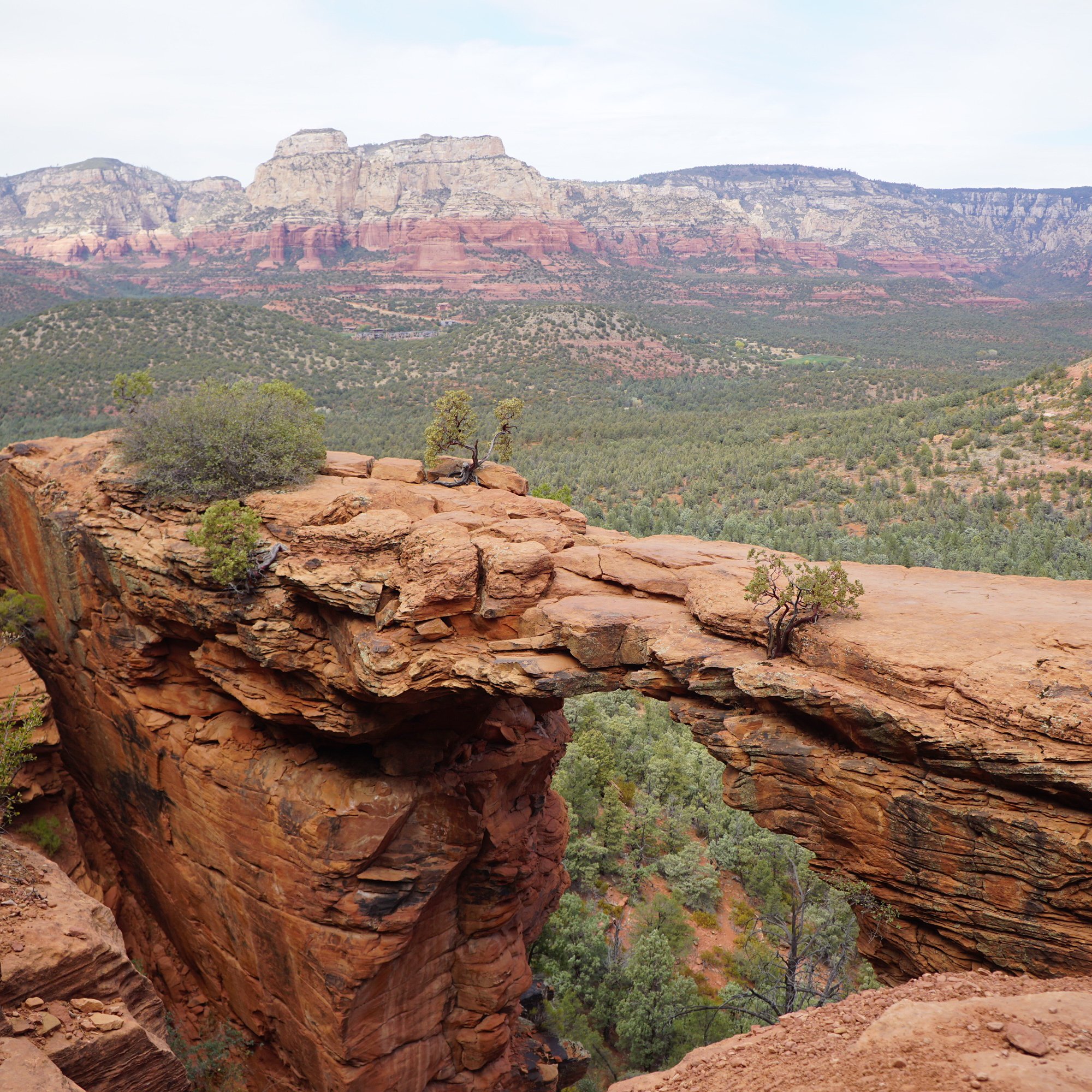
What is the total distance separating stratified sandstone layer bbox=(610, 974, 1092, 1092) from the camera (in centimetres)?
525

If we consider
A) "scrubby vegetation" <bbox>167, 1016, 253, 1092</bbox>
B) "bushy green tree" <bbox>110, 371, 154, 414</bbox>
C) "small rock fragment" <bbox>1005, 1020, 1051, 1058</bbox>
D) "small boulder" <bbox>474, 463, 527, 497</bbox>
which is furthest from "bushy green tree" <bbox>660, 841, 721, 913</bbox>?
"bushy green tree" <bbox>110, 371, 154, 414</bbox>

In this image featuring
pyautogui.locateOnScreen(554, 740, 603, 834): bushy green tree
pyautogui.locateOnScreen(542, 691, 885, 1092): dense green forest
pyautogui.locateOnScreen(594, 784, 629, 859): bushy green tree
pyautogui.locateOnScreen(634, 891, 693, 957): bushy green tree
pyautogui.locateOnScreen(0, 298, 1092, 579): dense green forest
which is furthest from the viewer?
pyautogui.locateOnScreen(0, 298, 1092, 579): dense green forest

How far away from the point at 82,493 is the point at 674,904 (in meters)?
19.1

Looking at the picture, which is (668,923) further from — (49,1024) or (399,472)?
(49,1024)

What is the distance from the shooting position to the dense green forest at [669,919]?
17.7 m

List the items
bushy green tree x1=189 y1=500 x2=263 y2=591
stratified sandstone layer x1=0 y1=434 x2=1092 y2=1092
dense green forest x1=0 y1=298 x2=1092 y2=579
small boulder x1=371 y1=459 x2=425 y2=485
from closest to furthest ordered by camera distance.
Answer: stratified sandstone layer x1=0 y1=434 x2=1092 y2=1092 → bushy green tree x1=189 y1=500 x2=263 y2=591 → small boulder x1=371 y1=459 x2=425 y2=485 → dense green forest x1=0 y1=298 x2=1092 y2=579

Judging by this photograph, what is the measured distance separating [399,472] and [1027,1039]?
13.0 meters

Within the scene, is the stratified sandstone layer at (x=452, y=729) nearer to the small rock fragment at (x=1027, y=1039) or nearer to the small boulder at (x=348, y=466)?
the small boulder at (x=348, y=466)

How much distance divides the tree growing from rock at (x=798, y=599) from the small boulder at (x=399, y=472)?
797 centimetres

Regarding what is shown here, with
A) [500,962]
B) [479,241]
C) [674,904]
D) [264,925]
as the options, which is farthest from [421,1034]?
[479,241]

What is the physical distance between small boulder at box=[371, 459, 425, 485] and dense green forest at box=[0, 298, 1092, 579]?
23998 mm

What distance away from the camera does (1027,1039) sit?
5.39m

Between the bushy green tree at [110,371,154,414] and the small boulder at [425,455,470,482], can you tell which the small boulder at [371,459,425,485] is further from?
the bushy green tree at [110,371,154,414]

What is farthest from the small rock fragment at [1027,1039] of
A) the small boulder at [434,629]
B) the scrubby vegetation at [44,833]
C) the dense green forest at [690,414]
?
the dense green forest at [690,414]
